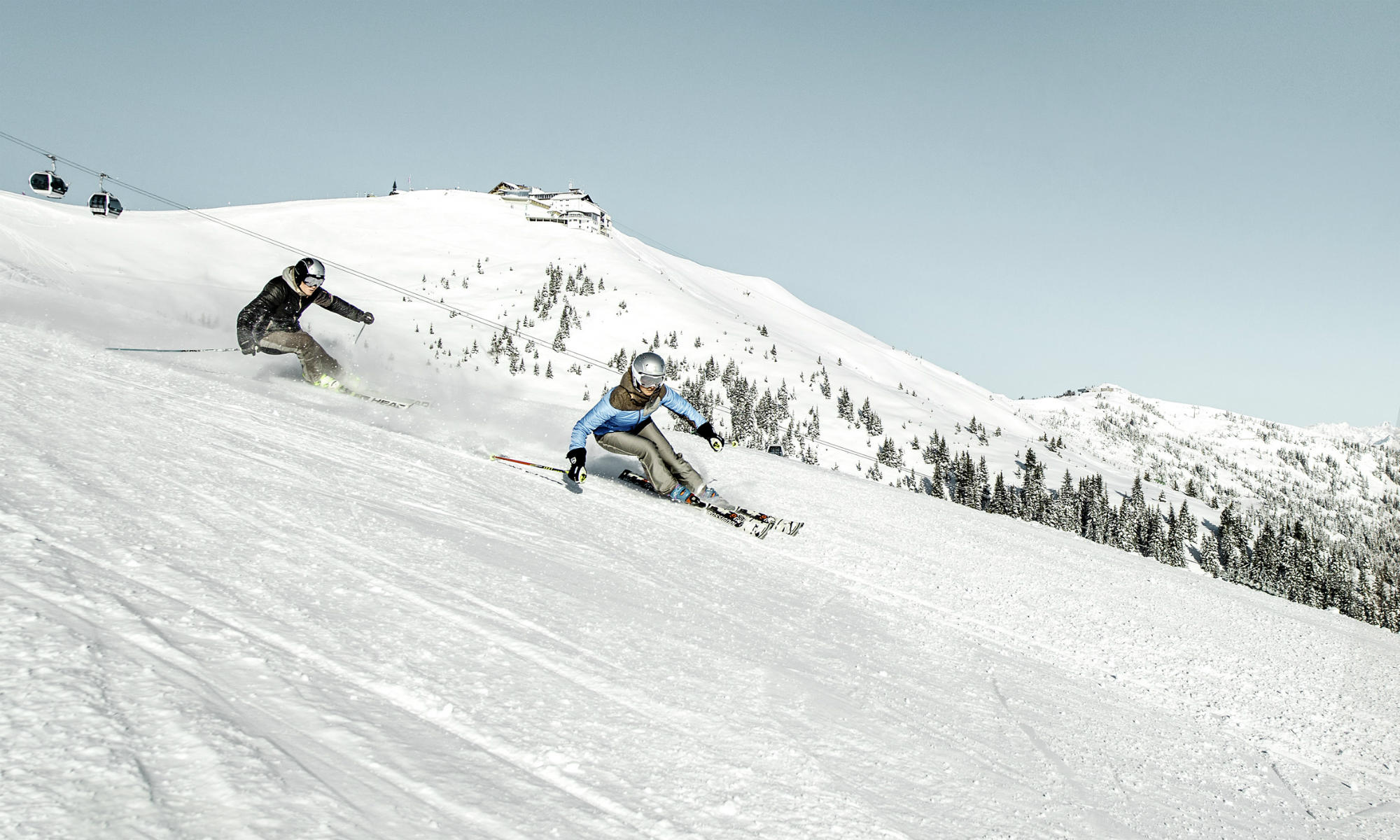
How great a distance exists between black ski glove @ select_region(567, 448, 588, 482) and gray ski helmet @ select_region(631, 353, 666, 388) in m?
1.23

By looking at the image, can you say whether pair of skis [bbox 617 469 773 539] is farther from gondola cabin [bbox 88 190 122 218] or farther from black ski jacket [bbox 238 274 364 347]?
gondola cabin [bbox 88 190 122 218]

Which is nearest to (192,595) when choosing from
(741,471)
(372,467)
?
(372,467)

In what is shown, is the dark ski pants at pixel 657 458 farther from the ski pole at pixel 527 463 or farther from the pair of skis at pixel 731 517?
the ski pole at pixel 527 463

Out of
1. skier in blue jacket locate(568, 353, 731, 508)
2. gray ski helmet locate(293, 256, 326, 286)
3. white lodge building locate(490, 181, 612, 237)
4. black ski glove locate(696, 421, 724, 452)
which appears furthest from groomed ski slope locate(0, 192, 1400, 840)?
white lodge building locate(490, 181, 612, 237)

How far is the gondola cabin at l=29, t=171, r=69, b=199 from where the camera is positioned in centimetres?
2468

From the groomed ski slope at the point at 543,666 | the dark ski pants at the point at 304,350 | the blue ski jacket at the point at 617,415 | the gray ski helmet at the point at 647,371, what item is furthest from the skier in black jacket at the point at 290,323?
the gray ski helmet at the point at 647,371

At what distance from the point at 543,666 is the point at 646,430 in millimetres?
6421

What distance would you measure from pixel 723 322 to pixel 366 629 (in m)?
137

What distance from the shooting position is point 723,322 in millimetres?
139125

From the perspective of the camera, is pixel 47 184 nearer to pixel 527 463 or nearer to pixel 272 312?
pixel 272 312

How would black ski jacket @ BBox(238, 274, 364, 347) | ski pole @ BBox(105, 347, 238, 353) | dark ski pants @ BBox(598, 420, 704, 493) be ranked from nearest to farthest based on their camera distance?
1. dark ski pants @ BBox(598, 420, 704, 493)
2. ski pole @ BBox(105, 347, 238, 353)
3. black ski jacket @ BBox(238, 274, 364, 347)

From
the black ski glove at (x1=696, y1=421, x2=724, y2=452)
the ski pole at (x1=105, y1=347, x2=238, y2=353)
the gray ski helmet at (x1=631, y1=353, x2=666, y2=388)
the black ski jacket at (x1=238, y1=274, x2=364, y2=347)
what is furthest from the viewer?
the black ski jacket at (x1=238, y1=274, x2=364, y2=347)

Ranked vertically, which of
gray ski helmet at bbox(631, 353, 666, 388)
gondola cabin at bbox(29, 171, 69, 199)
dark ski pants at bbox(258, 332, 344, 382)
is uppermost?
gondola cabin at bbox(29, 171, 69, 199)

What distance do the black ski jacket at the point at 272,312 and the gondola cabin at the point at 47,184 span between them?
19.7 meters
